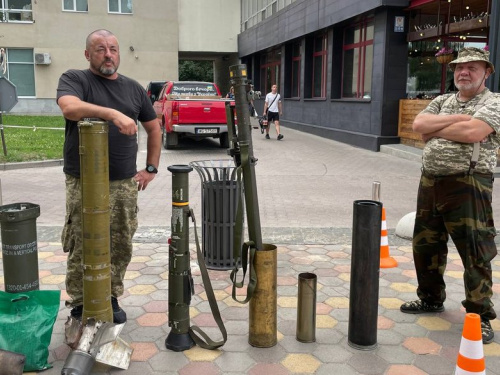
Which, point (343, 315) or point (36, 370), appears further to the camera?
point (343, 315)

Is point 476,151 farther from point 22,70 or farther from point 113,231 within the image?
point 22,70

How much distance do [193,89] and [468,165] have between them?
13.1 metres

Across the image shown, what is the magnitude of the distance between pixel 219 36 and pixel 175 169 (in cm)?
2988

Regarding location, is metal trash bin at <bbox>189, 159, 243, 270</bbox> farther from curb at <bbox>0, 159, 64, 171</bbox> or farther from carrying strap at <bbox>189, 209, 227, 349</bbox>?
curb at <bbox>0, 159, 64, 171</bbox>

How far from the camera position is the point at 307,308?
3.43 metres

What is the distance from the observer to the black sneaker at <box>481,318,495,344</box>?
136 inches

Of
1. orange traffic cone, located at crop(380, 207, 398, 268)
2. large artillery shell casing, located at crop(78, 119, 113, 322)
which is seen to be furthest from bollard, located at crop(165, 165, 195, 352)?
orange traffic cone, located at crop(380, 207, 398, 268)

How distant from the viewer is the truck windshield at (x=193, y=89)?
15.5 metres

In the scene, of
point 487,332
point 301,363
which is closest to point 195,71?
point 487,332

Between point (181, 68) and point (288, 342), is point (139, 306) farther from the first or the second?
point (181, 68)

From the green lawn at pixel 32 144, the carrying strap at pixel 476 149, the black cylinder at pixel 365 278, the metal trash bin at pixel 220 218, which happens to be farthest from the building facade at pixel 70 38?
the carrying strap at pixel 476 149

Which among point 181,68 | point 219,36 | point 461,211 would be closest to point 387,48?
point 461,211

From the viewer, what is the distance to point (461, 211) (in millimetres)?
Answer: 3480

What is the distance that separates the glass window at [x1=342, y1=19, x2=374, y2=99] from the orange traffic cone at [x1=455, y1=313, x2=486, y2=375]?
1326 cm
